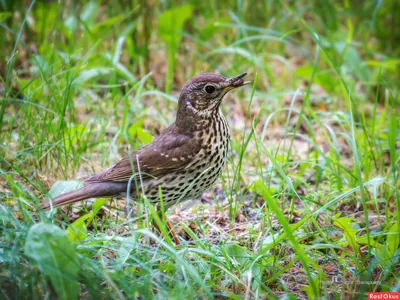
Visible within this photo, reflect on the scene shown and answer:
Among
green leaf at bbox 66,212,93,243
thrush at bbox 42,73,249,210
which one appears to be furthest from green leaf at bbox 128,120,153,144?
green leaf at bbox 66,212,93,243

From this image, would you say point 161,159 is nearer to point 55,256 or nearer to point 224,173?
point 224,173

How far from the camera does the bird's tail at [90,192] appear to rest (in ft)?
13.1

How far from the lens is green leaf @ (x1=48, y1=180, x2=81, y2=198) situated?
416 centimetres

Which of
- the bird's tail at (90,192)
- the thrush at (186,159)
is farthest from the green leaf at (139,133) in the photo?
the bird's tail at (90,192)

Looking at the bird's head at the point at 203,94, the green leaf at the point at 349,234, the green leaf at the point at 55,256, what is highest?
the bird's head at the point at 203,94

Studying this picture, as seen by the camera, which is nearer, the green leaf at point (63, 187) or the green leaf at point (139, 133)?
the green leaf at point (63, 187)

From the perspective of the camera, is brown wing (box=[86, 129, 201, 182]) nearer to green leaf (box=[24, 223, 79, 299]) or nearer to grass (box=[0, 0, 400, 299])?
grass (box=[0, 0, 400, 299])

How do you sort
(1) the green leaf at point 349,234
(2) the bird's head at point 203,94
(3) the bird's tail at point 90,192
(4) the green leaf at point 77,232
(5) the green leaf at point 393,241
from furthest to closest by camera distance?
(2) the bird's head at point 203,94 < (3) the bird's tail at point 90,192 < (1) the green leaf at point 349,234 < (5) the green leaf at point 393,241 < (4) the green leaf at point 77,232

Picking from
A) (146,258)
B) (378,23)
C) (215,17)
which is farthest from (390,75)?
(146,258)

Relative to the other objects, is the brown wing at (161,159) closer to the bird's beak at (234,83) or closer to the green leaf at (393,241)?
the bird's beak at (234,83)

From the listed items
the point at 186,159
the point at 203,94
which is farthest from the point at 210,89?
the point at 186,159

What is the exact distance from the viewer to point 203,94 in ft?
14.2

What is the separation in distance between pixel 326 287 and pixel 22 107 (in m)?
2.63

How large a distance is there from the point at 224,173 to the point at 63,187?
1522 millimetres
